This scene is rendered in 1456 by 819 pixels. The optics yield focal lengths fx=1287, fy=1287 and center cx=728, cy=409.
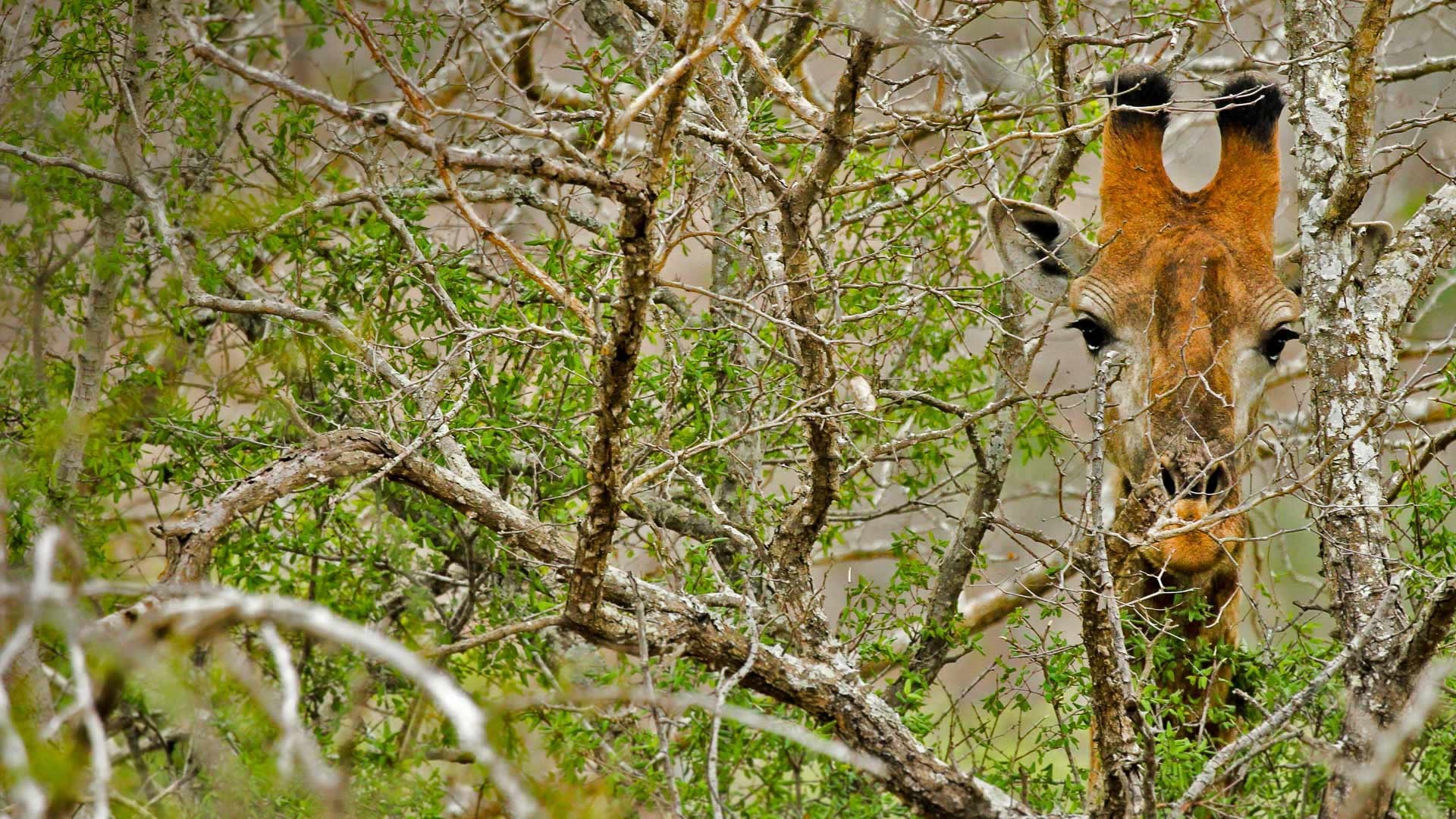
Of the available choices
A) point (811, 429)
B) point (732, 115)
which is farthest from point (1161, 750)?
point (732, 115)

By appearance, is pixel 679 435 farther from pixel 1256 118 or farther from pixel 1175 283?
pixel 1256 118

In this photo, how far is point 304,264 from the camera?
440cm

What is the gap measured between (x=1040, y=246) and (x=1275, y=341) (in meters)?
0.86

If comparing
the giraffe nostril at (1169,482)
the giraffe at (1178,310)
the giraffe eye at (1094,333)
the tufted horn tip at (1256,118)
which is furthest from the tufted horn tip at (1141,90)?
the giraffe nostril at (1169,482)

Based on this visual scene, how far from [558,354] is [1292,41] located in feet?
8.07

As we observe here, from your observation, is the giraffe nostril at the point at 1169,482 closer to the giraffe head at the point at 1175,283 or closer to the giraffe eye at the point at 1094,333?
the giraffe head at the point at 1175,283

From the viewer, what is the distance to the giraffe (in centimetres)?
384

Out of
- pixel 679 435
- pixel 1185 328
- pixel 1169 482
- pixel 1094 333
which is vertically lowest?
pixel 1169 482

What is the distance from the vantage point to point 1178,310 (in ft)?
14.5

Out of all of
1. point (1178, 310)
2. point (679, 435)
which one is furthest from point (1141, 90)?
point (679, 435)

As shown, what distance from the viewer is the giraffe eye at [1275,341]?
14.3 feet

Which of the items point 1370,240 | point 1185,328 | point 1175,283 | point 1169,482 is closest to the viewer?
point 1169,482

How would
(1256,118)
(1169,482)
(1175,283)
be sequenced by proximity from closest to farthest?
(1169,482) < (1175,283) < (1256,118)

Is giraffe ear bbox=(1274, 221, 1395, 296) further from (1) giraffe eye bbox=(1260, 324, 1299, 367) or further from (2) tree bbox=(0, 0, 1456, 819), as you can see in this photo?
(1) giraffe eye bbox=(1260, 324, 1299, 367)
